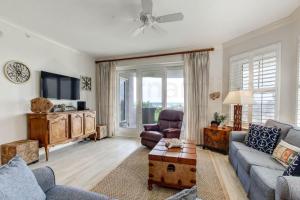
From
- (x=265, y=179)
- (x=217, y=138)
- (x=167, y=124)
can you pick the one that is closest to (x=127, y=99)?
(x=167, y=124)

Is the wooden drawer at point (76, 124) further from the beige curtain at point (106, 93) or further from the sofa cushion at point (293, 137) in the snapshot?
the sofa cushion at point (293, 137)

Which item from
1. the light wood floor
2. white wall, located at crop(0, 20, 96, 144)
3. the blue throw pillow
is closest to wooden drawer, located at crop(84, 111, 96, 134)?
the light wood floor

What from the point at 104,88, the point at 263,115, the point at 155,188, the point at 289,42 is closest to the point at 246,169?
the point at 155,188

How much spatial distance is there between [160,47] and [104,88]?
2215 millimetres

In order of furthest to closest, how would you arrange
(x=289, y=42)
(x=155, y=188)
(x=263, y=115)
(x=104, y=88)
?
1. (x=104, y=88)
2. (x=263, y=115)
3. (x=289, y=42)
4. (x=155, y=188)

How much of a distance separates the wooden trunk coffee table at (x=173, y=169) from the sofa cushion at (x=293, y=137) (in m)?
1.23

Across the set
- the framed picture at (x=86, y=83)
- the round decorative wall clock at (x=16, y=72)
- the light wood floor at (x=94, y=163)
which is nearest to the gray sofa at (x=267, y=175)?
the light wood floor at (x=94, y=163)

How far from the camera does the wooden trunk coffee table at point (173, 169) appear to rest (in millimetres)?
2160

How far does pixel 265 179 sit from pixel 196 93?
3010mm

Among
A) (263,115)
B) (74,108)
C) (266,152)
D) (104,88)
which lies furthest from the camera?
(104,88)

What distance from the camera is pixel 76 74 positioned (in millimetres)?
4812

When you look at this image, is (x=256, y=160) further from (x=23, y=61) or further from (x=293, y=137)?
(x=23, y=61)

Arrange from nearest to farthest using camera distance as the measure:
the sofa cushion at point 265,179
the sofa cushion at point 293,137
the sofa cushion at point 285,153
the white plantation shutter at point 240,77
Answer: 1. the sofa cushion at point 265,179
2. the sofa cushion at point 285,153
3. the sofa cushion at point 293,137
4. the white plantation shutter at point 240,77

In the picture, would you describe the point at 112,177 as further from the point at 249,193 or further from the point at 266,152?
the point at 266,152
